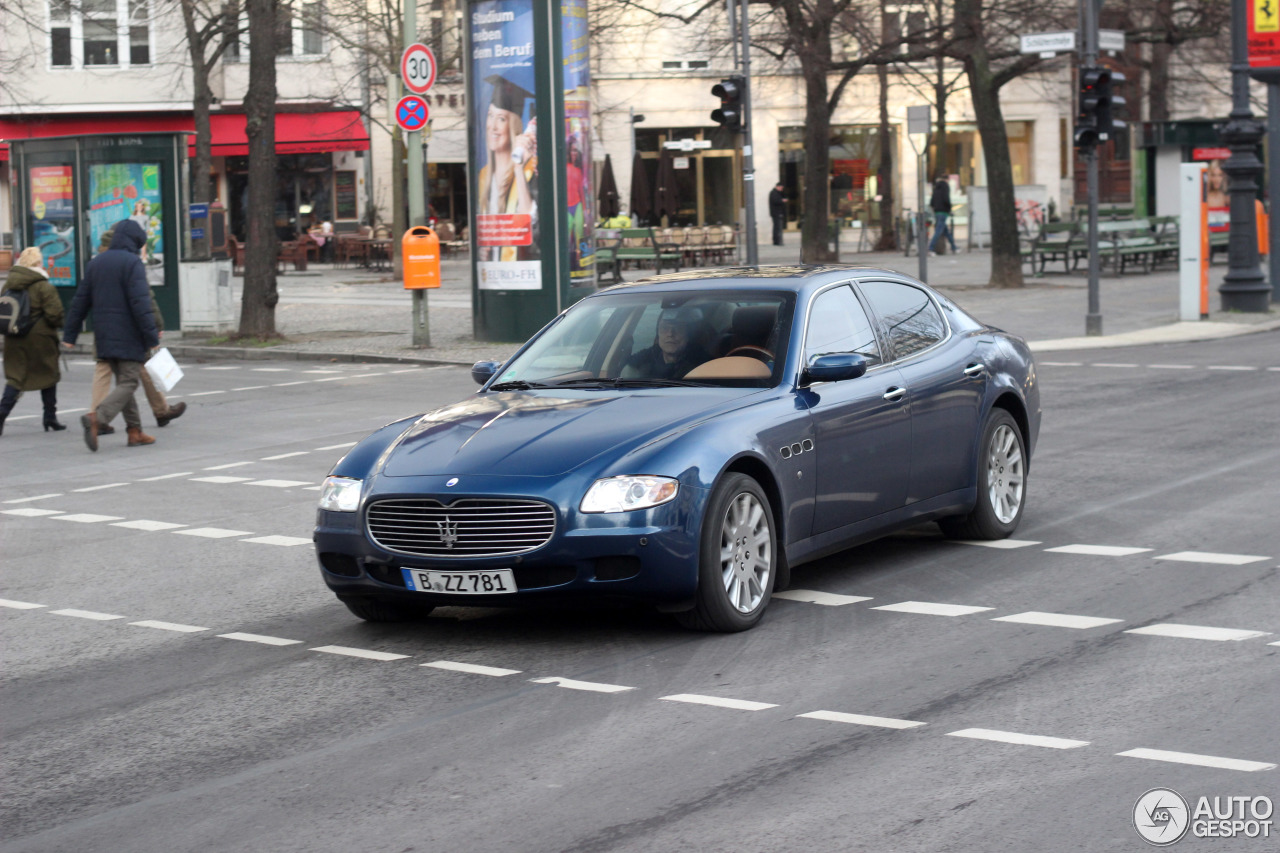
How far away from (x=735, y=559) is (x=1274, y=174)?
2162 cm

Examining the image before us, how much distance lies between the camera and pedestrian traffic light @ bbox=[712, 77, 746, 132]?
84.1 feet

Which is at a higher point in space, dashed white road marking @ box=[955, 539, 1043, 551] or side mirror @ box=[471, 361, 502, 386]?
side mirror @ box=[471, 361, 502, 386]

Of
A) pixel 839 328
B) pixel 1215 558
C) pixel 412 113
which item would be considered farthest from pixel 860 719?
pixel 412 113

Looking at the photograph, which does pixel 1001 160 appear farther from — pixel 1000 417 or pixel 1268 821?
pixel 1268 821

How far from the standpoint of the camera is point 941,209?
44.7 meters

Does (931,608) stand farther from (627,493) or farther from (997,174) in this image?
(997,174)

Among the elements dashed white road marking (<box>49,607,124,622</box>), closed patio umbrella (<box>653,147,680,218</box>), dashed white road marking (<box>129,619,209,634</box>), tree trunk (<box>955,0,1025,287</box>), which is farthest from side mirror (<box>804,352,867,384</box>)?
closed patio umbrella (<box>653,147,680,218</box>)

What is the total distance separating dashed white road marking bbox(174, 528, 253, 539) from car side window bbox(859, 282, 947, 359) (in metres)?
4.07

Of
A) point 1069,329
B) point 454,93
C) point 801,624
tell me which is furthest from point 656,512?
point 454,93

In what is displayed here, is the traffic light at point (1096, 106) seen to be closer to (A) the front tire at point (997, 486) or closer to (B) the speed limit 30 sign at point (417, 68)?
(B) the speed limit 30 sign at point (417, 68)

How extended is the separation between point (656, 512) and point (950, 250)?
41264 mm

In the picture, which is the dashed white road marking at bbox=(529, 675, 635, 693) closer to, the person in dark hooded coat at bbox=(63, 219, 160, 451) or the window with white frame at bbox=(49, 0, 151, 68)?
the person in dark hooded coat at bbox=(63, 219, 160, 451)

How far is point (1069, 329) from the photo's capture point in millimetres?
23719

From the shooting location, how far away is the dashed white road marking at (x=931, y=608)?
24.8 feet
